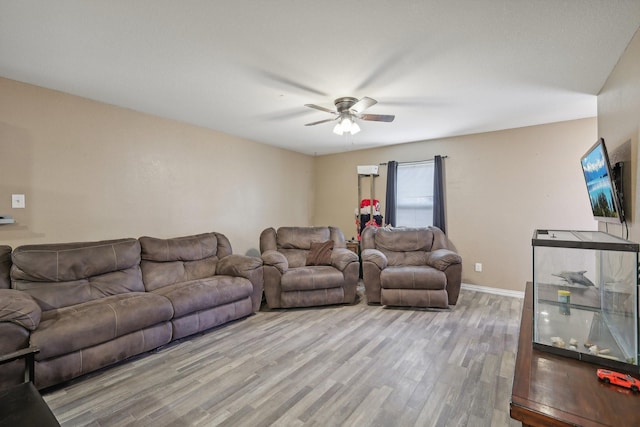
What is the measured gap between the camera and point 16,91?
2.61m

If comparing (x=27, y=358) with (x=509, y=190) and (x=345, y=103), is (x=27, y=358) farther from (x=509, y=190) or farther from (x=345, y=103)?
(x=509, y=190)

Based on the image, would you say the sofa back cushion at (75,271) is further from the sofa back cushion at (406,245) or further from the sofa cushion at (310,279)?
the sofa back cushion at (406,245)

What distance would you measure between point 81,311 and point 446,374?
287cm

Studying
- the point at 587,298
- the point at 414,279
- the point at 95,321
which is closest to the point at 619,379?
the point at 587,298

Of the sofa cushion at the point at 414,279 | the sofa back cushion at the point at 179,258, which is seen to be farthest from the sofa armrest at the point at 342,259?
the sofa back cushion at the point at 179,258

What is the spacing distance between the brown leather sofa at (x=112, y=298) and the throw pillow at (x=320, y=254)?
89 centimetres

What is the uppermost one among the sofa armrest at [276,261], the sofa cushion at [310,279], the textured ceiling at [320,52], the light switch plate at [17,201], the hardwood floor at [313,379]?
the textured ceiling at [320,52]

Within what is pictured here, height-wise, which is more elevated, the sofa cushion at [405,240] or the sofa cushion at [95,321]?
the sofa cushion at [405,240]

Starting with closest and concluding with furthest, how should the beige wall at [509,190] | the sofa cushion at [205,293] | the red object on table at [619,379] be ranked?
the red object on table at [619,379] → the sofa cushion at [205,293] → the beige wall at [509,190]

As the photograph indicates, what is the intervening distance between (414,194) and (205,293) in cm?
371

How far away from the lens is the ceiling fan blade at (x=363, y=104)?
2.62 metres

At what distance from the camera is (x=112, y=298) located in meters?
2.60

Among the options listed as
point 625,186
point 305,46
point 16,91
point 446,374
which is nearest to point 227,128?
point 16,91

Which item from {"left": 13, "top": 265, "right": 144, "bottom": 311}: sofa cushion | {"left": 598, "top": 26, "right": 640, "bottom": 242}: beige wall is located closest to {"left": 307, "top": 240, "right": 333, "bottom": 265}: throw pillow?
{"left": 13, "top": 265, "right": 144, "bottom": 311}: sofa cushion
